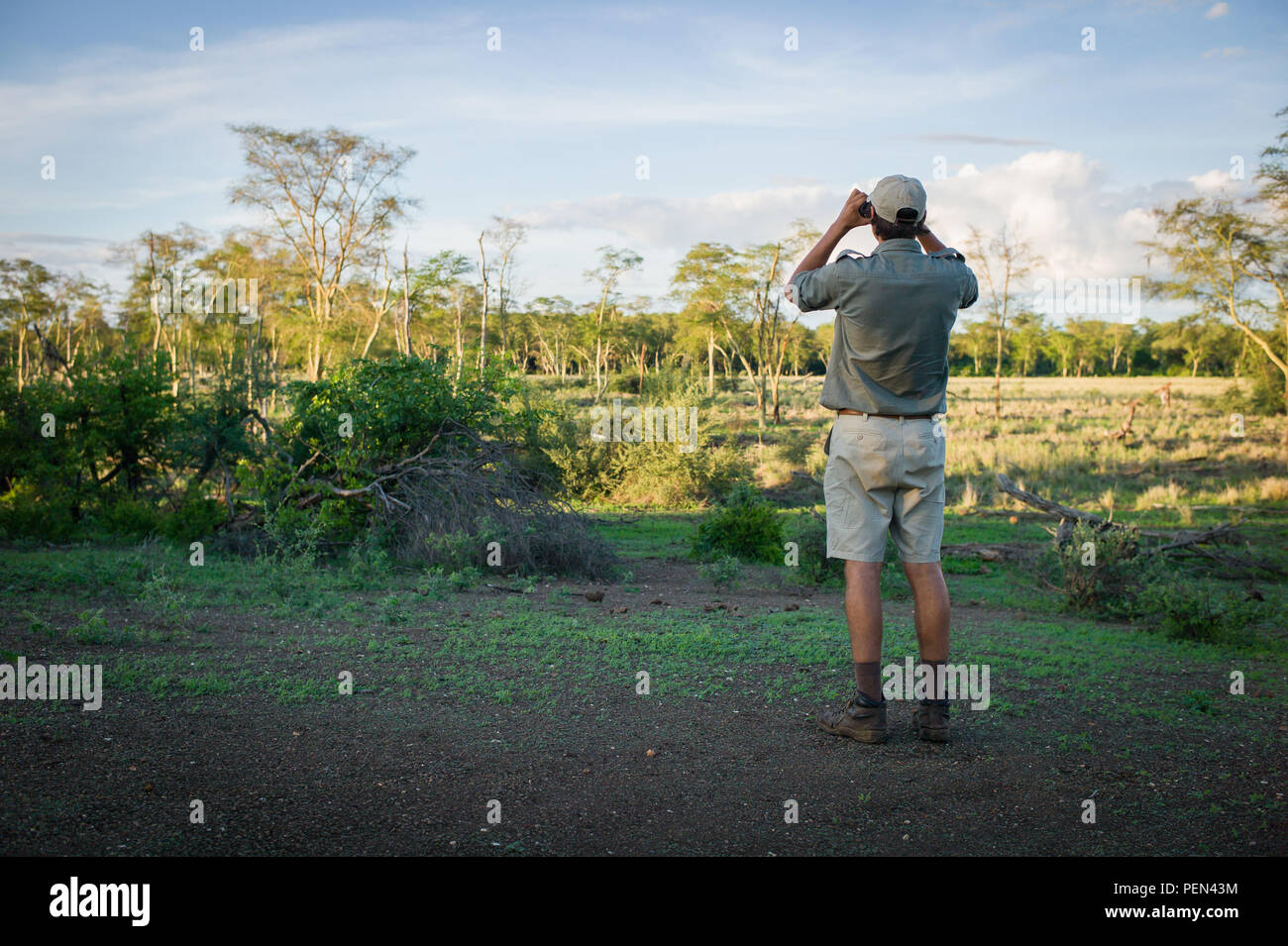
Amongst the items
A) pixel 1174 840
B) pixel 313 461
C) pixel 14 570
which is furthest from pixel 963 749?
pixel 313 461

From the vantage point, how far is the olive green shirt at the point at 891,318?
3.68m

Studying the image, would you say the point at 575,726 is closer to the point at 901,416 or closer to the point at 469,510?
the point at 901,416

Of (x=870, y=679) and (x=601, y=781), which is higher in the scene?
(x=870, y=679)

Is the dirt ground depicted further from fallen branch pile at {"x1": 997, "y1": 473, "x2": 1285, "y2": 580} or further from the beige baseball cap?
fallen branch pile at {"x1": 997, "y1": 473, "x2": 1285, "y2": 580}

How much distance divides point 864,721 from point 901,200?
2.17 metres

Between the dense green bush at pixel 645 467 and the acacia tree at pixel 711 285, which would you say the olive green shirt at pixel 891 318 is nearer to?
the dense green bush at pixel 645 467

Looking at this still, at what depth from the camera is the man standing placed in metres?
3.69

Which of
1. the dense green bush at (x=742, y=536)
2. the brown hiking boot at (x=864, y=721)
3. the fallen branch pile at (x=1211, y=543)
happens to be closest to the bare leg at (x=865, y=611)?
the brown hiking boot at (x=864, y=721)

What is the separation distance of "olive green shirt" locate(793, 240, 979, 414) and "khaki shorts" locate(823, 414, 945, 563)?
0.10m

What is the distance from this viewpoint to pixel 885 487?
3.74m

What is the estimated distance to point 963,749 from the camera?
12.3 ft

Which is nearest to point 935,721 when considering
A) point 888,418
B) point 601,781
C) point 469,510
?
point 888,418

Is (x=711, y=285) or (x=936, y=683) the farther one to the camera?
(x=711, y=285)

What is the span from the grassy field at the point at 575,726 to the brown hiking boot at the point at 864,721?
3.8 inches
